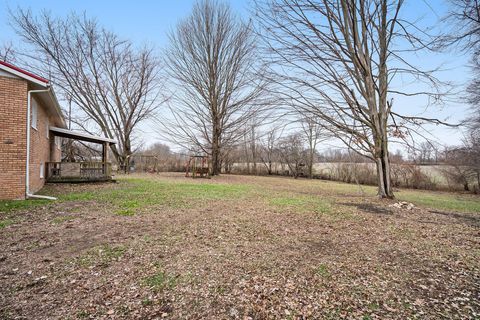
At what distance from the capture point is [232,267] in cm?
329

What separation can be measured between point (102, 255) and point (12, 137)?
632 centimetres

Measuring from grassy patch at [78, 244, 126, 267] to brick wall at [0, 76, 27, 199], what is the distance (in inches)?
226

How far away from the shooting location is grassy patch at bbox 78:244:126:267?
332cm

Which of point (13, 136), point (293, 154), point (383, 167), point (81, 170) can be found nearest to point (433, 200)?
point (383, 167)

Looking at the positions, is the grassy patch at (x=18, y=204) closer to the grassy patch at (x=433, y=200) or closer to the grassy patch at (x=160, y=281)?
the grassy patch at (x=160, y=281)

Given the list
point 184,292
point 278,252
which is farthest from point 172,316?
point 278,252

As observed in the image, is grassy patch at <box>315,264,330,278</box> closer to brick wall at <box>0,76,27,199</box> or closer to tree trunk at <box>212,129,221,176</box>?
brick wall at <box>0,76,27,199</box>

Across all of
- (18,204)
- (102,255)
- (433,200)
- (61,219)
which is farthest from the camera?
(433,200)

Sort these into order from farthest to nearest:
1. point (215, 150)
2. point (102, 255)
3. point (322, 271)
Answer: point (215, 150) < point (102, 255) < point (322, 271)

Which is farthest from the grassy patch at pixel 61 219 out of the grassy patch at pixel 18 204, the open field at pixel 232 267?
the grassy patch at pixel 18 204

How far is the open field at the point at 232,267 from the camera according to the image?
244 centimetres

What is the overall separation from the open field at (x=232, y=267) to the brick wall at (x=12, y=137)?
6.38ft

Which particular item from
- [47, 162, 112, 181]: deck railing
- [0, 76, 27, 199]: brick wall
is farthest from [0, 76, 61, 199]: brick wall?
[47, 162, 112, 181]: deck railing

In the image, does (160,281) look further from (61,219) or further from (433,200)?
(433,200)
